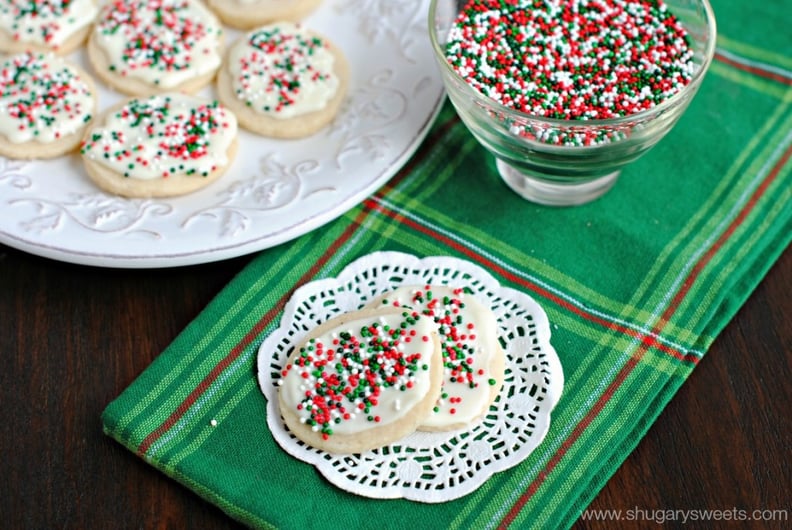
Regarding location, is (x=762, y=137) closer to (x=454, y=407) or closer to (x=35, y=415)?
(x=454, y=407)

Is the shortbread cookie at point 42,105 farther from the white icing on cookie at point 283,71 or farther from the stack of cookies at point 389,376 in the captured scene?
the stack of cookies at point 389,376

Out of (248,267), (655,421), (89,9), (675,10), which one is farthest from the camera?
(89,9)

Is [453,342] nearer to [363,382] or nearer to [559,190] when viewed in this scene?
[363,382]

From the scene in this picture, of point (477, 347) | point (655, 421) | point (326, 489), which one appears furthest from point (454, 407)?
point (655, 421)

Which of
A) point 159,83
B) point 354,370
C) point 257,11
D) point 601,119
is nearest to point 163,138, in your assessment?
point 159,83

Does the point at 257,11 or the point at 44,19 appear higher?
the point at 257,11

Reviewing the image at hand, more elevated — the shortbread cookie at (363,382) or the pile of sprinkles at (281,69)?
the pile of sprinkles at (281,69)

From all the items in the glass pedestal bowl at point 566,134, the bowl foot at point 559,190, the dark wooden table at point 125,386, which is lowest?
the dark wooden table at point 125,386


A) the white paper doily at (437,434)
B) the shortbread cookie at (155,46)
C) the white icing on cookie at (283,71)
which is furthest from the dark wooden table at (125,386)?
the shortbread cookie at (155,46)
